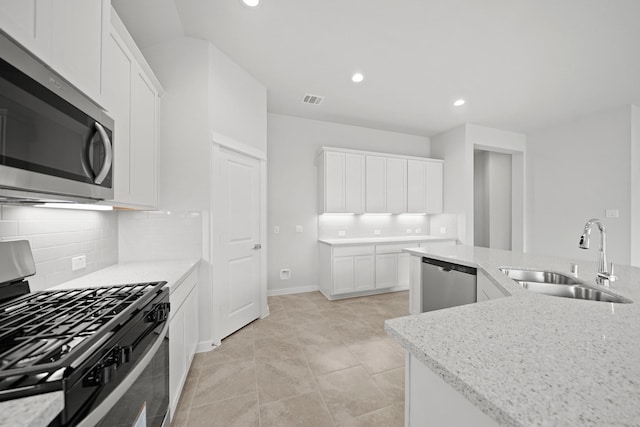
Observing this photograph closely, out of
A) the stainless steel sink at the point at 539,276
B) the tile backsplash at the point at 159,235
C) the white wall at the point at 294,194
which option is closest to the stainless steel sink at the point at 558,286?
the stainless steel sink at the point at 539,276

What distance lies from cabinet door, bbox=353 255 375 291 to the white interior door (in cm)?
158

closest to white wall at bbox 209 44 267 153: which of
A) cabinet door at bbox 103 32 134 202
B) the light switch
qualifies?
cabinet door at bbox 103 32 134 202

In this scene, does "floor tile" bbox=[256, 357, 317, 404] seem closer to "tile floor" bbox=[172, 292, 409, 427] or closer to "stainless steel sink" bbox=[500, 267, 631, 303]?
"tile floor" bbox=[172, 292, 409, 427]

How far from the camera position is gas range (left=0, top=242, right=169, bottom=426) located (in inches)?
24.0

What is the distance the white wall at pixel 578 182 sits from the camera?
3.79 metres

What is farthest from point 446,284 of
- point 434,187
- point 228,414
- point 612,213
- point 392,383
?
A: point 612,213

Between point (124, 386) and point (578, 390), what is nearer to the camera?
point (578, 390)

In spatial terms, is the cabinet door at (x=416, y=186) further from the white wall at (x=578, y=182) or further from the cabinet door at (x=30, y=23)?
the cabinet door at (x=30, y=23)

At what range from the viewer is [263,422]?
5.11 ft

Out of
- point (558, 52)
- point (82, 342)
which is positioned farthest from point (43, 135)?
point (558, 52)

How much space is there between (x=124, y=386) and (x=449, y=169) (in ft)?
17.5

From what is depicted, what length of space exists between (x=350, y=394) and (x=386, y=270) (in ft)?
8.11

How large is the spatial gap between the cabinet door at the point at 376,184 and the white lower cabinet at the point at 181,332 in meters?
3.05

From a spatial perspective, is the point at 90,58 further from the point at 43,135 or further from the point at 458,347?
the point at 458,347
